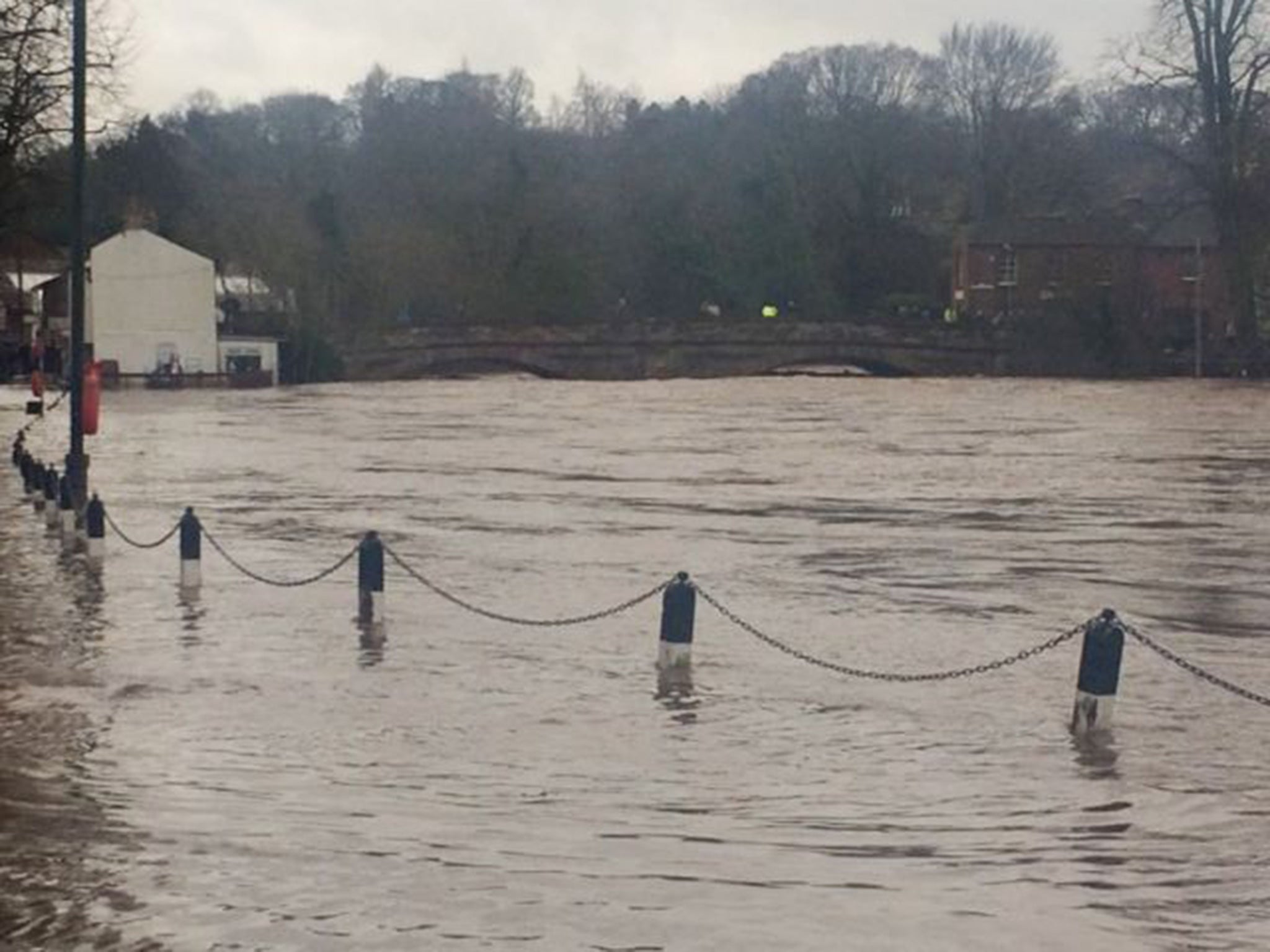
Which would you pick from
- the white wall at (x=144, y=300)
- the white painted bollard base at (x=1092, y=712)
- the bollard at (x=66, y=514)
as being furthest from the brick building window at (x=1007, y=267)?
the white painted bollard base at (x=1092, y=712)

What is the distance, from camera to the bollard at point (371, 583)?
18484 millimetres

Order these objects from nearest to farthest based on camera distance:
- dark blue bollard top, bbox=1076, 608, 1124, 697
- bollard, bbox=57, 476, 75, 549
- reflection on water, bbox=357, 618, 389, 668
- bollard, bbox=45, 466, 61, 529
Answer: dark blue bollard top, bbox=1076, 608, 1124, 697 → reflection on water, bbox=357, 618, 389, 668 → bollard, bbox=57, 476, 75, 549 → bollard, bbox=45, 466, 61, 529

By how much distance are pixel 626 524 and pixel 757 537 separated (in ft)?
7.63

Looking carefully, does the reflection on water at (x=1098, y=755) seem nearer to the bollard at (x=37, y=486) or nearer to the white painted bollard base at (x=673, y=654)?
the white painted bollard base at (x=673, y=654)

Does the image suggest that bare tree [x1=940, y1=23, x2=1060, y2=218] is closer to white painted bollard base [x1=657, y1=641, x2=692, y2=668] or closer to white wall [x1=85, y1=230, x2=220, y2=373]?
white wall [x1=85, y1=230, x2=220, y2=373]

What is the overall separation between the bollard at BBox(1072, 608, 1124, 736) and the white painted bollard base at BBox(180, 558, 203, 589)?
985cm

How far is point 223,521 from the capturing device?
30.2 m

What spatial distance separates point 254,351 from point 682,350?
21838 mm

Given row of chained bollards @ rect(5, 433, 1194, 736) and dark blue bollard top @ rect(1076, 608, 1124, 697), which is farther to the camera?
row of chained bollards @ rect(5, 433, 1194, 736)

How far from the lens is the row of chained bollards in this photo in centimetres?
1336

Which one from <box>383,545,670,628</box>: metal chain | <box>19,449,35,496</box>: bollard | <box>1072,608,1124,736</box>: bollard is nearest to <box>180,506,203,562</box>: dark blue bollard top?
<box>383,545,670,628</box>: metal chain

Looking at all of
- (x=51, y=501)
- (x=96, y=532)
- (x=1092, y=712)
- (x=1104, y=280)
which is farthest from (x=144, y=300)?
(x=1092, y=712)

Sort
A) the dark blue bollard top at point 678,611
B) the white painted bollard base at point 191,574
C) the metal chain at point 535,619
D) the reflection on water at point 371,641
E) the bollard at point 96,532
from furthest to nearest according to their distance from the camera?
1. the bollard at point 96,532
2. the white painted bollard base at point 191,574
3. the metal chain at point 535,619
4. the reflection on water at point 371,641
5. the dark blue bollard top at point 678,611

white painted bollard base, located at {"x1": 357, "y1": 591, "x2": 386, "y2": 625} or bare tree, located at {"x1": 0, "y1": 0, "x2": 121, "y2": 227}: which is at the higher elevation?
bare tree, located at {"x1": 0, "y1": 0, "x2": 121, "y2": 227}
